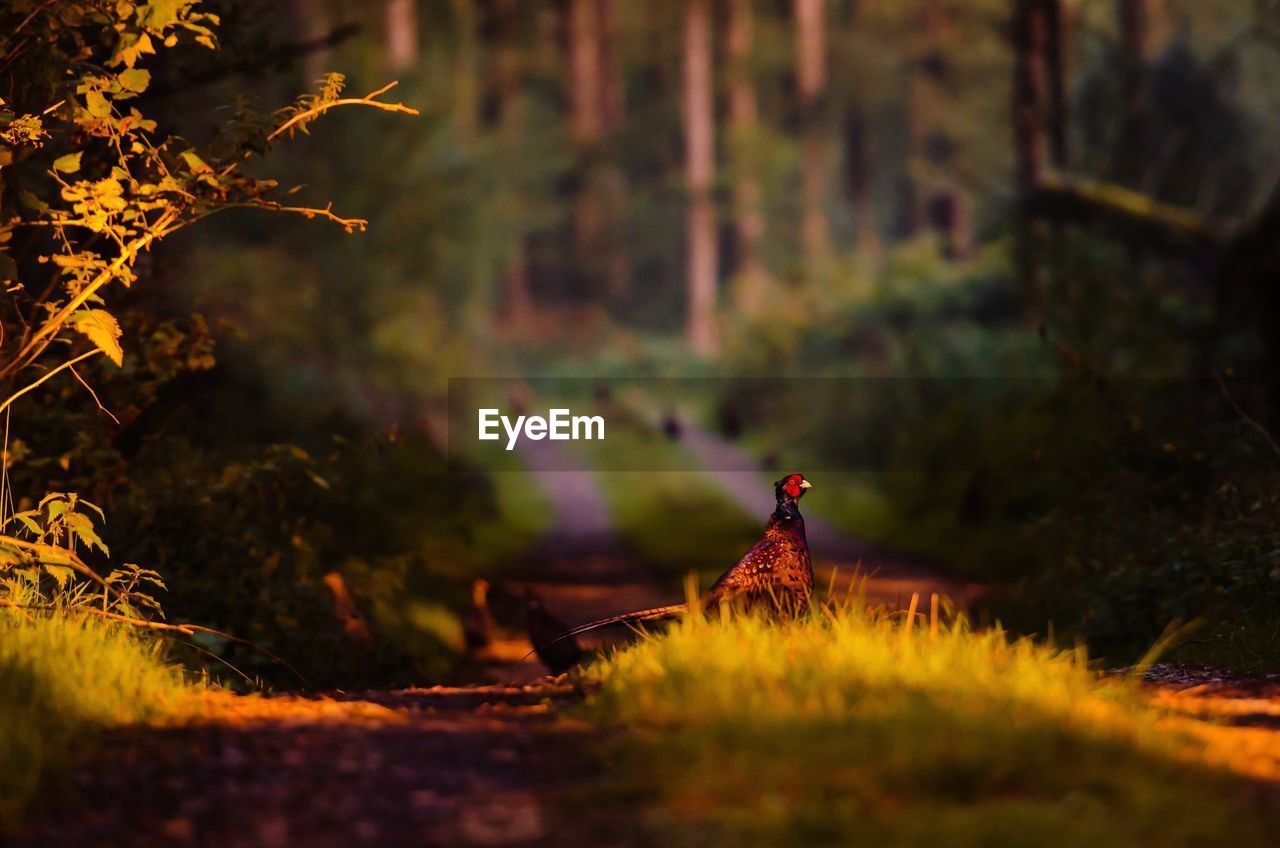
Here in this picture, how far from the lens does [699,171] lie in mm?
59969

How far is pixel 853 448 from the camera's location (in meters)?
29.4

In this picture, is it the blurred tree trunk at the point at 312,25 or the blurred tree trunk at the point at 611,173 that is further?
the blurred tree trunk at the point at 611,173

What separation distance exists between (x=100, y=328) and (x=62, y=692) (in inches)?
87.8

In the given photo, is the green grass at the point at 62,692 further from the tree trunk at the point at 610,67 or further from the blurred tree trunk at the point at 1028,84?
the tree trunk at the point at 610,67

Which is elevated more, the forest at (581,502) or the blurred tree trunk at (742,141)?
the blurred tree trunk at (742,141)

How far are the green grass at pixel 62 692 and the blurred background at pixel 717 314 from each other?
2.88 meters

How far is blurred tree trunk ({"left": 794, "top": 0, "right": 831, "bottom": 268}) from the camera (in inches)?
2463

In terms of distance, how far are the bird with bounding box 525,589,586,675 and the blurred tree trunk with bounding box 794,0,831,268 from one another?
4803 cm

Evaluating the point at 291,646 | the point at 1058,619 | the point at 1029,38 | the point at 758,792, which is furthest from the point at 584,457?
the point at 758,792

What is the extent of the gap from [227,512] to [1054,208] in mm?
13921

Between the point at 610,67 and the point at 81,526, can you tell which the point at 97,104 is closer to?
the point at 81,526

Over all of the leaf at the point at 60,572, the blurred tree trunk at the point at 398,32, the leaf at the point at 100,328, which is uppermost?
the blurred tree trunk at the point at 398,32

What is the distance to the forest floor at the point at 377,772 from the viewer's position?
564 cm

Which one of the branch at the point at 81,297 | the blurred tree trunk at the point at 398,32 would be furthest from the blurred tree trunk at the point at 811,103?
the branch at the point at 81,297
